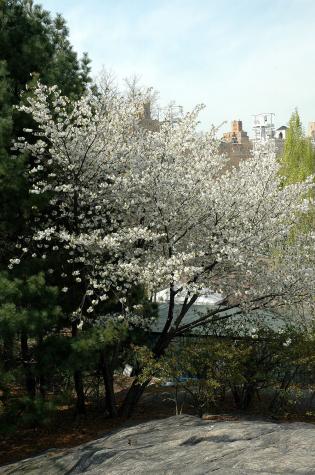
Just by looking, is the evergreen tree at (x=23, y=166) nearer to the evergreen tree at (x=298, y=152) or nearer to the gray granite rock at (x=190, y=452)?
the gray granite rock at (x=190, y=452)

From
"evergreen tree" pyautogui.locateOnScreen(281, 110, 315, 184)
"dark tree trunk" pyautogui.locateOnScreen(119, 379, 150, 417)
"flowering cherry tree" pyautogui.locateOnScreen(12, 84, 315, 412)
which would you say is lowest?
"dark tree trunk" pyautogui.locateOnScreen(119, 379, 150, 417)

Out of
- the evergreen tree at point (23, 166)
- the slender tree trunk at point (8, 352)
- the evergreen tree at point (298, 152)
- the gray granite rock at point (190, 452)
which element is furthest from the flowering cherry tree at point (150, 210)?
the evergreen tree at point (298, 152)

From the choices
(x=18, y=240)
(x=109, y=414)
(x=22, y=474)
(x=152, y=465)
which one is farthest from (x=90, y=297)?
(x=152, y=465)

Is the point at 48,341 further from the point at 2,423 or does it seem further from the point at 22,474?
the point at 22,474

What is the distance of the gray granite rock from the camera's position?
5.98 m

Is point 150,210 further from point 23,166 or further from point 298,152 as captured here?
point 298,152

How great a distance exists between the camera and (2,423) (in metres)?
9.51

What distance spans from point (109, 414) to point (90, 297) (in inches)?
112

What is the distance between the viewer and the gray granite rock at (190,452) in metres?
5.98

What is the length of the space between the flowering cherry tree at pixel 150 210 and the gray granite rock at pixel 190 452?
282 centimetres

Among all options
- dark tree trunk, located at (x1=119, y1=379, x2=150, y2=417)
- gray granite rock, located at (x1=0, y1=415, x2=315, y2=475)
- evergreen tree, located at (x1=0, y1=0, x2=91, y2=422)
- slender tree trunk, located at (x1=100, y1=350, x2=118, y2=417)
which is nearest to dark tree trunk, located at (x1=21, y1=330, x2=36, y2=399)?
evergreen tree, located at (x1=0, y1=0, x2=91, y2=422)

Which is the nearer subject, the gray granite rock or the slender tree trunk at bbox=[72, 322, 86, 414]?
the gray granite rock

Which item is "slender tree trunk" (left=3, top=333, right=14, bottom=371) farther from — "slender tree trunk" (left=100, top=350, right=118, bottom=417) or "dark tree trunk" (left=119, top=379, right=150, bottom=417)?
"dark tree trunk" (left=119, top=379, right=150, bottom=417)

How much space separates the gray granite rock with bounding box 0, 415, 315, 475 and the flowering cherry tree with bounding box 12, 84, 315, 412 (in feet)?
9.24
